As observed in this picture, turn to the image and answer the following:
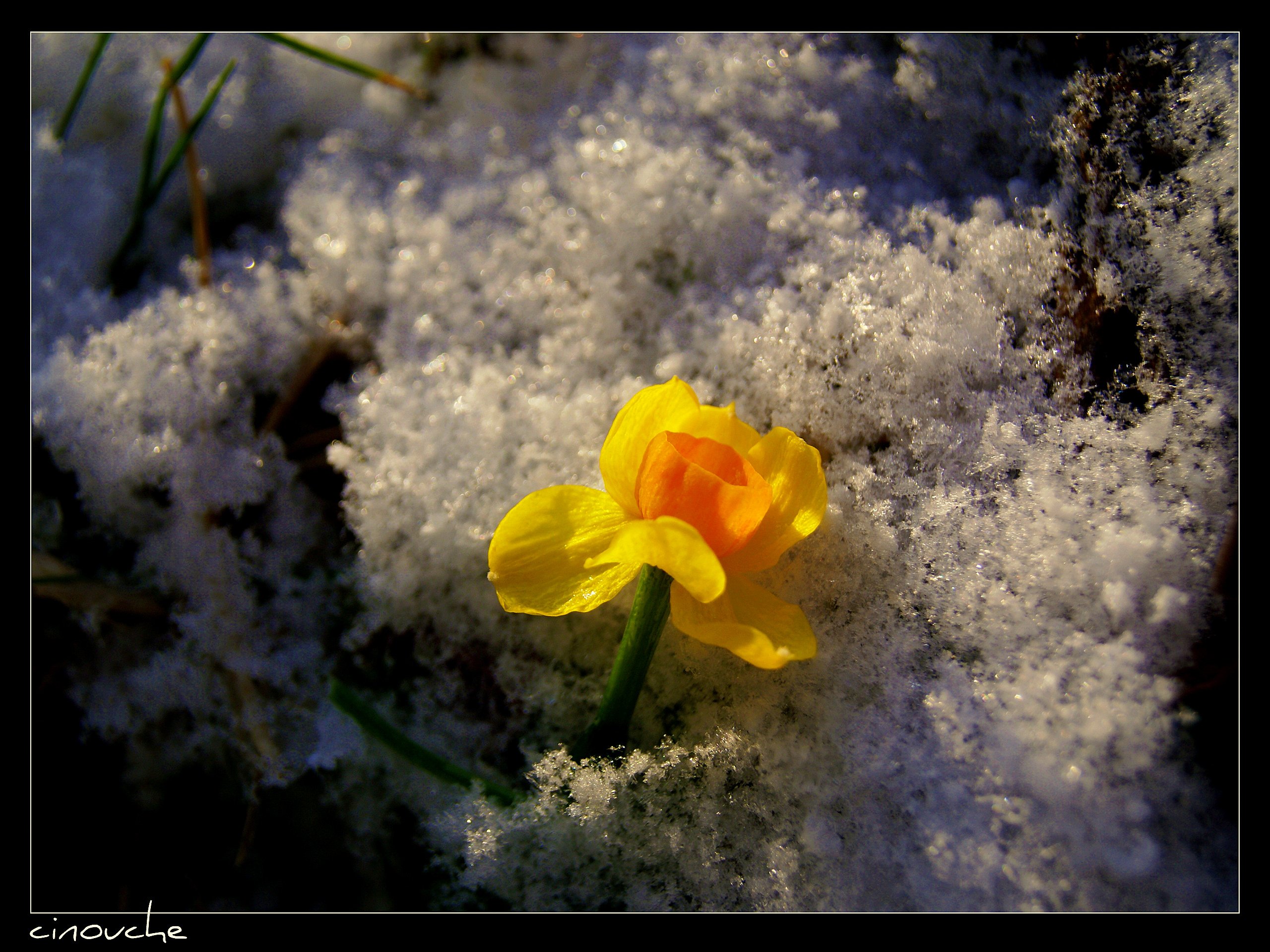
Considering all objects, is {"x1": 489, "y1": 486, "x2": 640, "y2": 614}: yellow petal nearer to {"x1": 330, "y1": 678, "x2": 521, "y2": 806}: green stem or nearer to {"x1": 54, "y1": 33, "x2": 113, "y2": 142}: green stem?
{"x1": 330, "y1": 678, "x2": 521, "y2": 806}: green stem

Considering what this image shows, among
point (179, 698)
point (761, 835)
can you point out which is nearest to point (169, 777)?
point (179, 698)

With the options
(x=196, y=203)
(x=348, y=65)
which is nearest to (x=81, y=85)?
(x=196, y=203)

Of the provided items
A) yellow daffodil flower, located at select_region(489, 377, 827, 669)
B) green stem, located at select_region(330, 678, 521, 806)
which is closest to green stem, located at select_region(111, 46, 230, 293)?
green stem, located at select_region(330, 678, 521, 806)

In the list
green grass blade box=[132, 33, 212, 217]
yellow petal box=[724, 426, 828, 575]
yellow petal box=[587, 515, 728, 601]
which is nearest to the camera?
yellow petal box=[587, 515, 728, 601]

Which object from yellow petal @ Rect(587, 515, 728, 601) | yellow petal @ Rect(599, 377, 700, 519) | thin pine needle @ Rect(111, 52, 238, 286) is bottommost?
yellow petal @ Rect(587, 515, 728, 601)

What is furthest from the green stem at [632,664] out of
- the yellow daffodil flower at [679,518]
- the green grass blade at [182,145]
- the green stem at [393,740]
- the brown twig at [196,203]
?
the green grass blade at [182,145]

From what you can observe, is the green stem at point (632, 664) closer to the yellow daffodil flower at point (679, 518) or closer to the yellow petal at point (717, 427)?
the yellow daffodil flower at point (679, 518)
